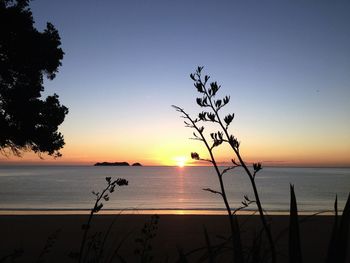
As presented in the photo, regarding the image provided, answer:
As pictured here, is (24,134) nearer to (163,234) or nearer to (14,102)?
(14,102)

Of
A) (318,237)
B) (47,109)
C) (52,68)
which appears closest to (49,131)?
(47,109)

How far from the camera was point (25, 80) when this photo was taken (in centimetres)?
1212

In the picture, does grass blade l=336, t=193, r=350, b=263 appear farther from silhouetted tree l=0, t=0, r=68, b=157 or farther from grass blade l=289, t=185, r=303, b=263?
silhouetted tree l=0, t=0, r=68, b=157

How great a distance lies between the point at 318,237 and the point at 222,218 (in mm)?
6170

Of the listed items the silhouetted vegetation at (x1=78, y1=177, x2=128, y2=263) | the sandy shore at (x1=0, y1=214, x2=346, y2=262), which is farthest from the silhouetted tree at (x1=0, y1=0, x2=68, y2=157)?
the silhouetted vegetation at (x1=78, y1=177, x2=128, y2=263)

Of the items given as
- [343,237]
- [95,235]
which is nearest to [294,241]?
[343,237]

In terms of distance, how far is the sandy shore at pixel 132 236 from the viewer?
11.0 metres

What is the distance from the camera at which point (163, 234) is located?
1423 centimetres

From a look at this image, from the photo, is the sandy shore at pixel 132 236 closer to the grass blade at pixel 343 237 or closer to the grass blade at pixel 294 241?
the grass blade at pixel 294 241

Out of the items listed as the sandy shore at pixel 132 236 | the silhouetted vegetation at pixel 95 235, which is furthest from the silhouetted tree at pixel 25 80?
the silhouetted vegetation at pixel 95 235

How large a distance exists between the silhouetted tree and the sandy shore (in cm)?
303

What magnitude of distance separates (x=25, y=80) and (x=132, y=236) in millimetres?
6322

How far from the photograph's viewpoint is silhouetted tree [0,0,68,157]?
11516 mm

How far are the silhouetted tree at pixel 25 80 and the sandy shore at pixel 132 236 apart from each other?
303 cm
